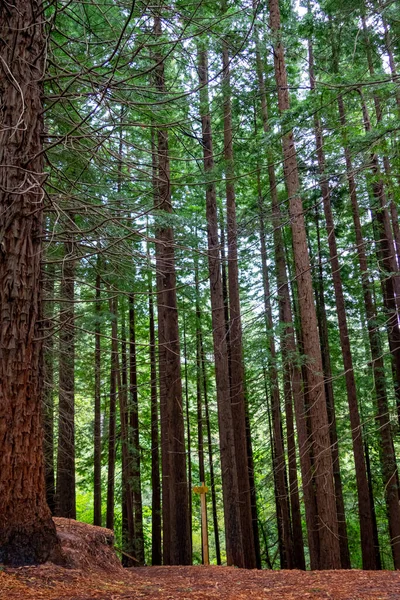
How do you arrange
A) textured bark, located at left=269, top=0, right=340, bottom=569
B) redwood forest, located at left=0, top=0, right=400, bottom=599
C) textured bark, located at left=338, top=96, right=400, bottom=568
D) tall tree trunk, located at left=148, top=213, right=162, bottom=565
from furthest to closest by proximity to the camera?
tall tree trunk, located at left=148, top=213, right=162, bottom=565, textured bark, located at left=338, top=96, right=400, bottom=568, textured bark, located at left=269, top=0, right=340, bottom=569, redwood forest, located at left=0, top=0, right=400, bottom=599

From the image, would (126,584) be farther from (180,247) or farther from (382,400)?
(382,400)

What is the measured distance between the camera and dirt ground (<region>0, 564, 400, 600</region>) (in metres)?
3.67

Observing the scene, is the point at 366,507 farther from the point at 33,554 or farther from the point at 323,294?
the point at 33,554

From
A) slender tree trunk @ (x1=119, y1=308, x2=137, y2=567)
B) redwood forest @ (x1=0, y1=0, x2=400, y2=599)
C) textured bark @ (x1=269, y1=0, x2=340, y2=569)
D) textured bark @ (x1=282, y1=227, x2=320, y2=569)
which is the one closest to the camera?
redwood forest @ (x1=0, y1=0, x2=400, y2=599)

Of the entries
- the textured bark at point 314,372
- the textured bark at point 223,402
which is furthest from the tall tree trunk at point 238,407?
the textured bark at point 314,372

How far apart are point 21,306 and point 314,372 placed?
6.21 metres

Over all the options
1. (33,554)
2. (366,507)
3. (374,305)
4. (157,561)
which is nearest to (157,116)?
(33,554)

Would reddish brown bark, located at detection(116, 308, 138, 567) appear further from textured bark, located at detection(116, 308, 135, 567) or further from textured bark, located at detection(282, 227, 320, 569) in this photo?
textured bark, located at detection(282, 227, 320, 569)

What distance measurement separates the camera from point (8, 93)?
4.84 metres

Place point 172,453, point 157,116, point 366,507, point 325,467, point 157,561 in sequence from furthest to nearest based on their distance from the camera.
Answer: point 157,561
point 366,507
point 172,453
point 325,467
point 157,116

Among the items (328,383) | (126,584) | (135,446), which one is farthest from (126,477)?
(126,584)

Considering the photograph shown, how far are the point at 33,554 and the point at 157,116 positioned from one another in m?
6.16

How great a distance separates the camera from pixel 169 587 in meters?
4.56

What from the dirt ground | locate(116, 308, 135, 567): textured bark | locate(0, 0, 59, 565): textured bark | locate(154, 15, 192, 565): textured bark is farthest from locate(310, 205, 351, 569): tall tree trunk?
locate(0, 0, 59, 565): textured bark
